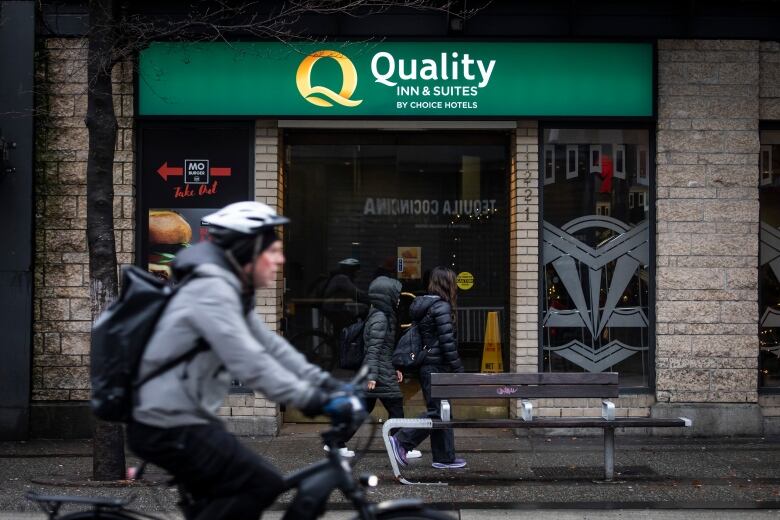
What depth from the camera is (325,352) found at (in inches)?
409

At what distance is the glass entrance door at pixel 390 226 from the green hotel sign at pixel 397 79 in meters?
0.72

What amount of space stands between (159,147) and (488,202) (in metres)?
3.64

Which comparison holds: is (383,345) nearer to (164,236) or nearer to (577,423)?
(577,423)

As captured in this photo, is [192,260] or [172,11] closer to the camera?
[192,260]

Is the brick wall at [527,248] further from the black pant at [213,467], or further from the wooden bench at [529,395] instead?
the black pant at [213,467]

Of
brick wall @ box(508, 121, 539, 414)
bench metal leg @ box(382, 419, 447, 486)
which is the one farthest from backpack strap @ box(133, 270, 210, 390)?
brick wall @ box(508, 121, 539, 414)

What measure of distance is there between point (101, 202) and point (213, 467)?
4.53 metres

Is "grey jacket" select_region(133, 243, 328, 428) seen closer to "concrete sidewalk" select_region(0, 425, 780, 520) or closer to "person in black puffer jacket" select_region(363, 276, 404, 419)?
"concrete sidewalk" select_region(0, 425, 780, 520)

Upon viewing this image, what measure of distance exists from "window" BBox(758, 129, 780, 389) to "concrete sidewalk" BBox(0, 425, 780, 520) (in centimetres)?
94

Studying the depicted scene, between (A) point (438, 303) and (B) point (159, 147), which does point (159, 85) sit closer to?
(B) point (159, 147)

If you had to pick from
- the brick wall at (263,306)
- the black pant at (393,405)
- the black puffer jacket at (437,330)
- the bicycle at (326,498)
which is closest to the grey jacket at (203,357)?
the bicycle at (326,498)

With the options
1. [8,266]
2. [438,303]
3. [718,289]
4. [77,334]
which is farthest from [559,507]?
[8,266]

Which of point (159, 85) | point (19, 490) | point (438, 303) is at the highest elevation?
point (159, 85)

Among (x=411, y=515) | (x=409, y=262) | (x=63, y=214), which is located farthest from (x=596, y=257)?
(x=411, y=515)
